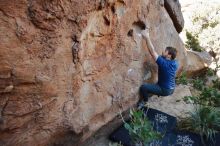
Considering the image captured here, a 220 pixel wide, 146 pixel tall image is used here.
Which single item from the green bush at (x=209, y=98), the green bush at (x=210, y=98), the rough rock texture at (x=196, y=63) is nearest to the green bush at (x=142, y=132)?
the green bush at (x=209, y=98)

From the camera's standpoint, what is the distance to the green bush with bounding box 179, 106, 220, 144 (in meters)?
5.82

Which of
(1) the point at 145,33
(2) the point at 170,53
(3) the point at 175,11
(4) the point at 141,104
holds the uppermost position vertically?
(3) the point at 175,11

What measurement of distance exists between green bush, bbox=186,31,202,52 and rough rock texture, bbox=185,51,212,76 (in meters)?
1.44

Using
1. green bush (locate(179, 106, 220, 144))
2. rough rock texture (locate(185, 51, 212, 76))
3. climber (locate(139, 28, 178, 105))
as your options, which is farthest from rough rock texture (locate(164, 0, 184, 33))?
green bush (locate(179, 106, 220, 144))

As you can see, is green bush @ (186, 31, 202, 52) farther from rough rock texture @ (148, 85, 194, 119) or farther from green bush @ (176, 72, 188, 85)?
rough rock texture @ (148, 85, 194, 119)

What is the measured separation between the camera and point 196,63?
8414 mm

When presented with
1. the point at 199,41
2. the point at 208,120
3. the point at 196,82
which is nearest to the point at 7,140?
the point at 208,120

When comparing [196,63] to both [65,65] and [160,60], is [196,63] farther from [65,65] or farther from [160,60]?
[65,65]

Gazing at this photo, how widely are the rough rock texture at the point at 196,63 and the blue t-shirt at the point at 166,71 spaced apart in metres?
A: 2.03

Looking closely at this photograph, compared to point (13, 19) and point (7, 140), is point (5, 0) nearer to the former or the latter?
point (13, 19)

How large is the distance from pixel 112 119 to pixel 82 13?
6.61 ft

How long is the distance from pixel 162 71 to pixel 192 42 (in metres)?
5.17

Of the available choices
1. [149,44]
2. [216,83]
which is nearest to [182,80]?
[216,83]

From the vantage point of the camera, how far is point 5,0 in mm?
3381
